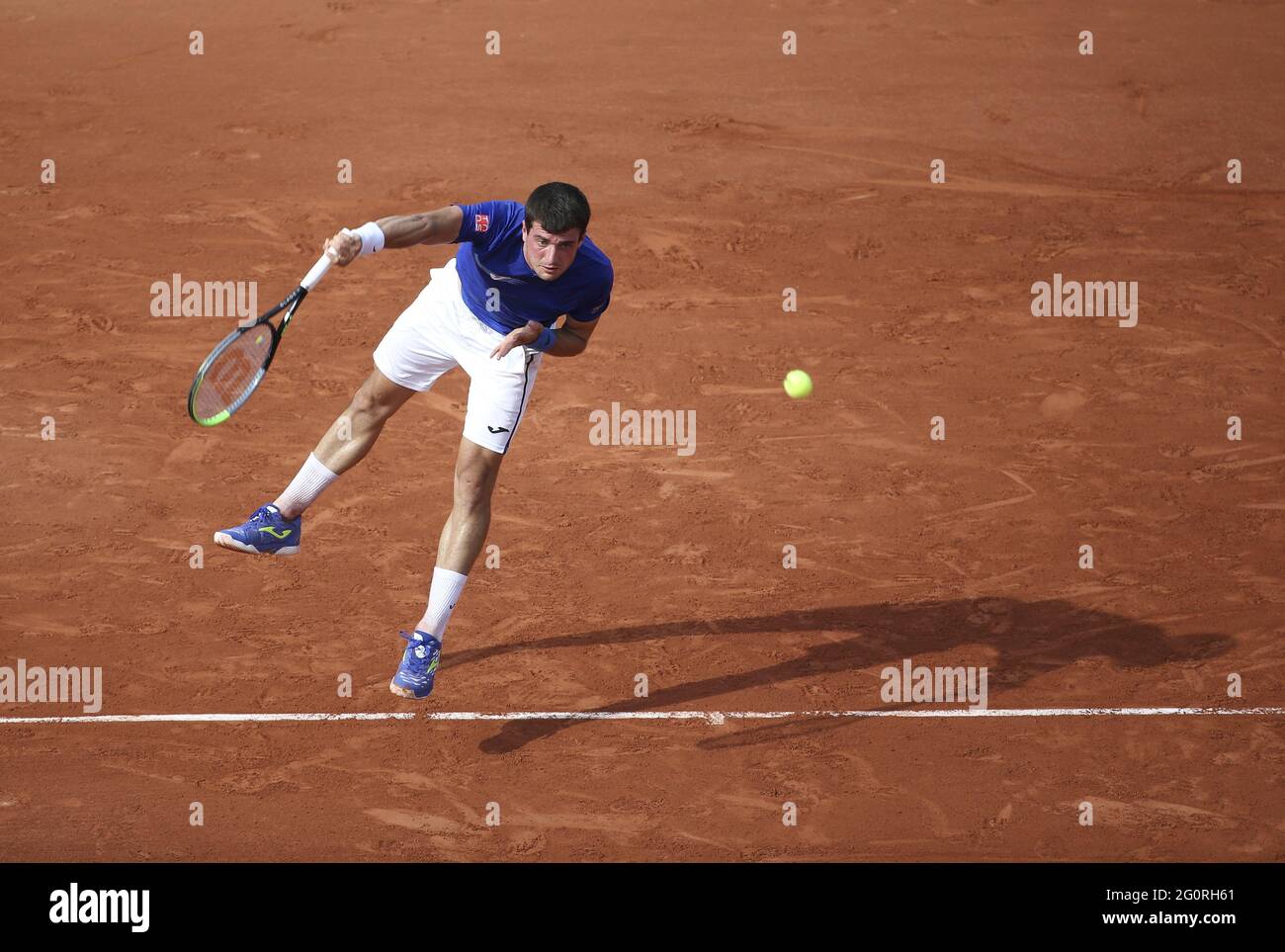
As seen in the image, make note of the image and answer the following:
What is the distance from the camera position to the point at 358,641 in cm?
905

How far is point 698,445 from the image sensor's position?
1108 centimetres

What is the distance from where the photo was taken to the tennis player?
7805 mm

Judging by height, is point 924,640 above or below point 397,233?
below

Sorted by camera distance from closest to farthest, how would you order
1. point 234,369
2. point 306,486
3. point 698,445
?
point 234,369
point 306,486
point 698,445

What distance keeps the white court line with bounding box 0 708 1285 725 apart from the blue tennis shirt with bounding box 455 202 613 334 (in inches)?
89.1

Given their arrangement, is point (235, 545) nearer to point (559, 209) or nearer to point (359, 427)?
point (359, 427)

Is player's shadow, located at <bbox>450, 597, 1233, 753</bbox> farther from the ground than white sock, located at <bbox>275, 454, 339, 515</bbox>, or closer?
closer

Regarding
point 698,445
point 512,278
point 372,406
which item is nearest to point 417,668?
point 372,406

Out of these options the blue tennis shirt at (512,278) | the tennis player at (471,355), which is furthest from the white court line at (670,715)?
the blue tennis shirt at (512,278)

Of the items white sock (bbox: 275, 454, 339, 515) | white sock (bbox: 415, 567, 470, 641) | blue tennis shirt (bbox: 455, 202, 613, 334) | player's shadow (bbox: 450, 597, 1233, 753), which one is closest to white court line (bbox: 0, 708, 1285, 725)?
player's shadow (bbox: 450, 597, 1233, 753)

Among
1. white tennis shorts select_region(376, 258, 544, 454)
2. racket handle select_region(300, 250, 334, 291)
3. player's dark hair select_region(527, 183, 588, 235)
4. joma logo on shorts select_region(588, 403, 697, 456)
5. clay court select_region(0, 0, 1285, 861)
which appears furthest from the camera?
joma logo on shorts select_region(588, 403, 697, 456)

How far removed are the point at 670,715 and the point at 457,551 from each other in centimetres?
164

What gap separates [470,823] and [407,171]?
7897 mm

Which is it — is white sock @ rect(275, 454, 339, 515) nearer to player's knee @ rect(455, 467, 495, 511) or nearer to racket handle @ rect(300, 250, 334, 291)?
player's knee @ rect(455, 467, 495, 511)
